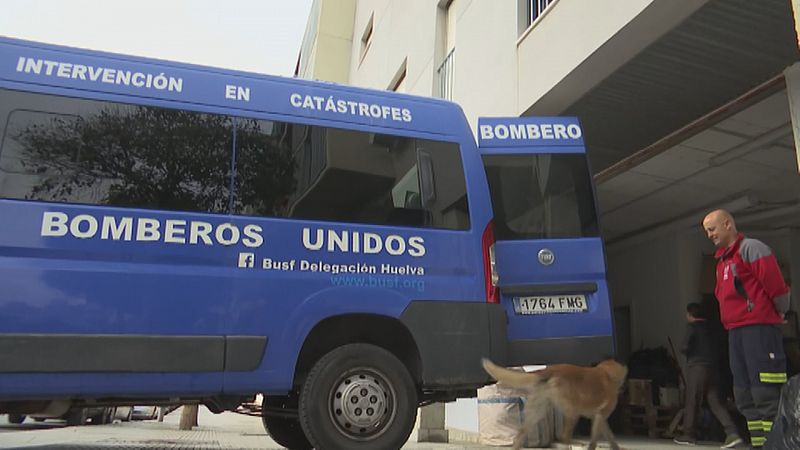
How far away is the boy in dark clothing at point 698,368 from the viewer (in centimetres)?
833

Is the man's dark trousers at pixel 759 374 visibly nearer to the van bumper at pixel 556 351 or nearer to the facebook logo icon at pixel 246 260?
the van bumper at pixel 556 351

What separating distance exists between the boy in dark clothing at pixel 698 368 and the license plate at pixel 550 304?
4.19 meters

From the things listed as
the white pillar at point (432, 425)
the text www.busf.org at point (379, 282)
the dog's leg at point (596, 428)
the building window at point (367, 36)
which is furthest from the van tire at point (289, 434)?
the building window at point (367, 36)

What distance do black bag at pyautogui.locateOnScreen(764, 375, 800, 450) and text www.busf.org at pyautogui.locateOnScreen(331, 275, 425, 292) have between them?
7.69ft

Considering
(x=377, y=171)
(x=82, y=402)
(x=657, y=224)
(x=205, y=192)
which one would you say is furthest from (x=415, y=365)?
(x=657, y=224)

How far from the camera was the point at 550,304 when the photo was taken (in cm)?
509

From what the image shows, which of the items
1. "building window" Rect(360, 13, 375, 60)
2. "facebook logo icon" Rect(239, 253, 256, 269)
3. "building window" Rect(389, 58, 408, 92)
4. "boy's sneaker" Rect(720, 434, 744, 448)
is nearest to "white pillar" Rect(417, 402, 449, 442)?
"boy's sneaker" Rect(720, 434, 744, 448)

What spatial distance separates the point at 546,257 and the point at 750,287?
150 cm

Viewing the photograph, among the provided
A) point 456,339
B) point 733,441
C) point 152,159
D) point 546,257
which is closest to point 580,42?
point 546,257

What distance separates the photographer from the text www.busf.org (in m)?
4.47

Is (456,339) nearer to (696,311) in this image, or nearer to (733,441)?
(733,441)

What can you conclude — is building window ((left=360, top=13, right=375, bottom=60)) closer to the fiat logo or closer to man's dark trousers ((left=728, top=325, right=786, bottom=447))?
the fiat logo

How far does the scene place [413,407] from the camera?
14.8ft

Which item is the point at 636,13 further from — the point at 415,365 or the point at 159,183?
the point at 159,183
